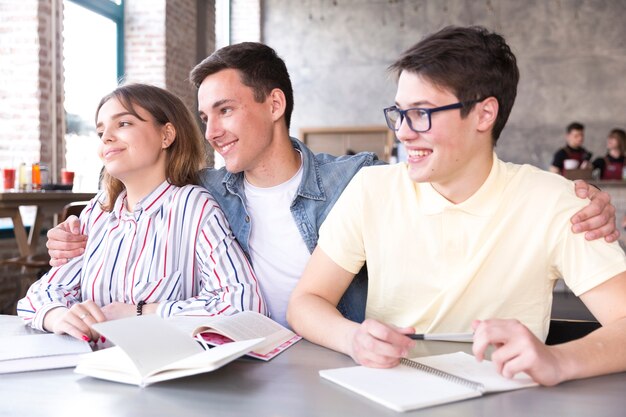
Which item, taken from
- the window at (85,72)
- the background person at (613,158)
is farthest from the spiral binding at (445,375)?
the background person at (613,158)

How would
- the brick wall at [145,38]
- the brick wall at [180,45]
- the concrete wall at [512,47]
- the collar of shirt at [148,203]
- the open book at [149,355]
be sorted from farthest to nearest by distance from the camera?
the concrete wall at [512,47]
the brick wall at [180,45]
the brick wall at [145,38]
the collar of shirt at [148,203]
the open book at [149,355]

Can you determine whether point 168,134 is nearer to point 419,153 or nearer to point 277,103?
point 277,103

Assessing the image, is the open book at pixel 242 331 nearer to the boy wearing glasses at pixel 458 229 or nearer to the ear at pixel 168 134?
the boy wearing glasses at pixel 458 229

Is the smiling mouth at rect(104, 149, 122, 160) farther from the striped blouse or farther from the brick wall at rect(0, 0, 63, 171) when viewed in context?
the brick wall at rect(0, 0, 63, 171)

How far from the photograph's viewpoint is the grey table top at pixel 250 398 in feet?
3.04

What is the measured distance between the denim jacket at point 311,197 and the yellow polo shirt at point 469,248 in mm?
342

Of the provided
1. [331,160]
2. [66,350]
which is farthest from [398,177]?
[66,350]

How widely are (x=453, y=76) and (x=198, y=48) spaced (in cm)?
726

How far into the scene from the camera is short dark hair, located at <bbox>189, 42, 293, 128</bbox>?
201cm

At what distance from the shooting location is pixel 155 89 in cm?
194

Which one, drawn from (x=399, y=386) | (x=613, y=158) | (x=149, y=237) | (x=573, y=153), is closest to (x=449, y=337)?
(x=399, y=386)

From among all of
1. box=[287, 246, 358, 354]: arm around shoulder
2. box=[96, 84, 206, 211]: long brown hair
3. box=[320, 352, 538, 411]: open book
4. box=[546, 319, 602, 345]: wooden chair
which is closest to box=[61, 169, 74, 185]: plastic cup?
box=[96, 84, 206, 211]: long brown hair

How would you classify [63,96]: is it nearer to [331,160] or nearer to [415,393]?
[331,160]

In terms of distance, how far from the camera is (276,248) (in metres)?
1.95
